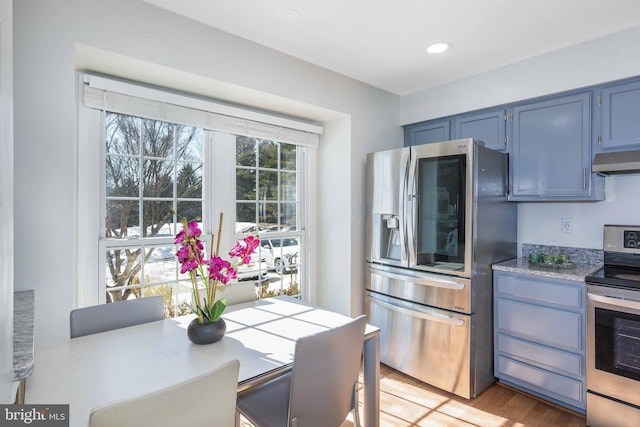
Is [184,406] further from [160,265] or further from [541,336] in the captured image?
[541,336]

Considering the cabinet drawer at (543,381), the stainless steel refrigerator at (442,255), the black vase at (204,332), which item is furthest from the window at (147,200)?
the cabinet drawer at (543,381)

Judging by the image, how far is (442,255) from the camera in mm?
2527

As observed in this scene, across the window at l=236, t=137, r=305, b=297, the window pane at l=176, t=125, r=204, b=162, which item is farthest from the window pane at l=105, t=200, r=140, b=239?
the window at l=236, t=137, r=305, b=297

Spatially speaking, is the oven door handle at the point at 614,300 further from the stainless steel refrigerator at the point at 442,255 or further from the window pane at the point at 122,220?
the window pane at the point at 122,220

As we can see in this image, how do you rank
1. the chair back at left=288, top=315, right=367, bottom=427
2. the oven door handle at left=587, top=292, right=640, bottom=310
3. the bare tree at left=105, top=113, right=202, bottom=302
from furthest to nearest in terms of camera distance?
the bare tree at left=105, top=113, right=202, bottom=302 < the oven door handle at left=587, top=292, right=640, bottom=310 < the chair back at left=288, top=315, right=367, bottom=427

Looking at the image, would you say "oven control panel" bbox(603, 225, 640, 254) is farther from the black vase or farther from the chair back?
the black vase

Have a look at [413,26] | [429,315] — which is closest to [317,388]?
[429,315]

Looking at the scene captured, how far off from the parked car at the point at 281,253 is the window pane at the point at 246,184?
0.41 meters

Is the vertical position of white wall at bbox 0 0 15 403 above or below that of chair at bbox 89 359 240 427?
above

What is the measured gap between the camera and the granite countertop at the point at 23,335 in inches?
33.4

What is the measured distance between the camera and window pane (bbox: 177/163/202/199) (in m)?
2.45

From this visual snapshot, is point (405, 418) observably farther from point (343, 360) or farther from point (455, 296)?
point (343, 360)

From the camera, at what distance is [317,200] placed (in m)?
3.27

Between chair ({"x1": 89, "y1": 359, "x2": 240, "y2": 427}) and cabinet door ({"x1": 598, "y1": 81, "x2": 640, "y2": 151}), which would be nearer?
chair ({"x1": 89, "y1": 359, "x2": 240, "y2": 427})
